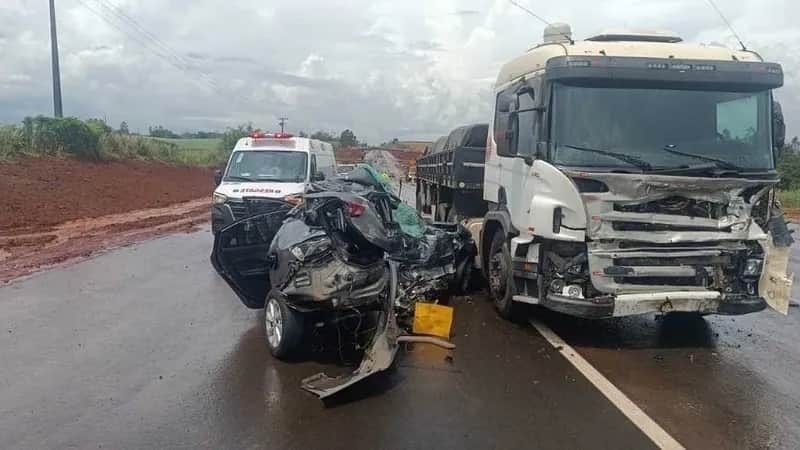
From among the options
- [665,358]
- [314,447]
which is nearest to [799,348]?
[665,358]

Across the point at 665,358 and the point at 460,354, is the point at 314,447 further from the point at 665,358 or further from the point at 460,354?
the point at 665,358

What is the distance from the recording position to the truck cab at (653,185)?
20.3ft

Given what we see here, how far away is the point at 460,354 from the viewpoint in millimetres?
6410

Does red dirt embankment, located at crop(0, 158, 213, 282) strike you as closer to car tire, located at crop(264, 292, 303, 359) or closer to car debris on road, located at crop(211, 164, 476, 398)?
car debris on road, located at crop(211, 164, 476, 398)

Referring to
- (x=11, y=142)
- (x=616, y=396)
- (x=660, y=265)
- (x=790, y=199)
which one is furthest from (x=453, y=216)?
(x=790, y=199)

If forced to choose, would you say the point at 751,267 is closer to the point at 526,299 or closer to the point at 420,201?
the point at 526,299

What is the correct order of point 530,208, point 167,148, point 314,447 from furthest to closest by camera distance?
point 167,148, point 530,208, point 314,447

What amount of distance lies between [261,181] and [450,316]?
7662 millimetres

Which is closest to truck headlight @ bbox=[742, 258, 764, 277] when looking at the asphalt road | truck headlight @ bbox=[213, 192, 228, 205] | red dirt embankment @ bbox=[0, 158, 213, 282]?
the asphalt road

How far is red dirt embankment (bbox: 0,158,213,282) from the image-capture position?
13398 millimetres

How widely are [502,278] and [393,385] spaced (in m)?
2.35

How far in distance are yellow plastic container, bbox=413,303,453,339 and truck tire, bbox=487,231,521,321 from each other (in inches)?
29.1

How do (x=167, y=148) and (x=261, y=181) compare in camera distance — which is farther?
(x=167, y=148)

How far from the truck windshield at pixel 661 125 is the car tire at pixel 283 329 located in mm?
2874
